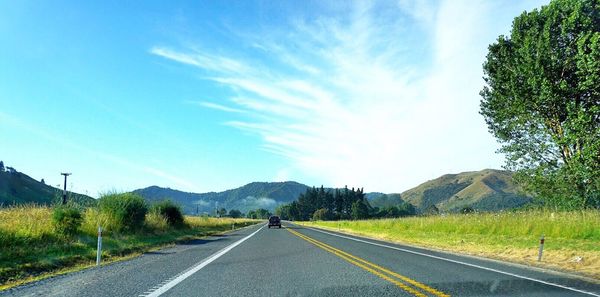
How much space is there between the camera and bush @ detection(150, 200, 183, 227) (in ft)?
120

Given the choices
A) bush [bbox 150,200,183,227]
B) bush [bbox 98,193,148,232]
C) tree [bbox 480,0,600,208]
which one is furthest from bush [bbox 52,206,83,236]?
tree [bbox 480,0,600,208]

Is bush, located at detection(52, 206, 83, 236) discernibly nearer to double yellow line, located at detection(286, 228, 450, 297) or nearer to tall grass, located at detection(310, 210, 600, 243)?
double yellow line, located at detection(286, 228, 450, 297)

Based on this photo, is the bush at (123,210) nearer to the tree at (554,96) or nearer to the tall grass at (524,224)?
the tall grass at (524,224)

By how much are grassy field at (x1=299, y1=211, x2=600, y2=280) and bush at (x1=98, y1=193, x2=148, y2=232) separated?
17.1 meters

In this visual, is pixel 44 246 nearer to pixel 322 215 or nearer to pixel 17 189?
pixel 17 189

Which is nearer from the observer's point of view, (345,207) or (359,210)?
(359,210)

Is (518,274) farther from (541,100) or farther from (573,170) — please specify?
(541,100)

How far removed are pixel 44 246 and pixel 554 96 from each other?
92.8ft

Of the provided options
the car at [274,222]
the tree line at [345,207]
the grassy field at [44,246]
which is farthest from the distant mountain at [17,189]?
the tree line at [345,207]

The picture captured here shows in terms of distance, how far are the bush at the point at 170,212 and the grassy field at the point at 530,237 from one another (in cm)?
2085

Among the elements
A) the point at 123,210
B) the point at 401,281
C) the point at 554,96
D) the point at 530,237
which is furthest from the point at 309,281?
the point at 554,96

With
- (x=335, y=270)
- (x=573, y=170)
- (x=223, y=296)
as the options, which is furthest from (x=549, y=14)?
(x=223, y=296)

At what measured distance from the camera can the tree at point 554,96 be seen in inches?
997

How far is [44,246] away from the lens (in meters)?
15.3
